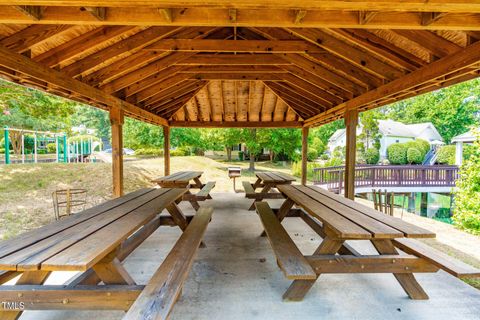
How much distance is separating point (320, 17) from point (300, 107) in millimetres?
5513

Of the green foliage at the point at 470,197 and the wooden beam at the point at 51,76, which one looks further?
the green foliage at the point at 470,197

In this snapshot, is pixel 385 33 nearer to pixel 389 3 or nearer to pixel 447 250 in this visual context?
pixel 389 3

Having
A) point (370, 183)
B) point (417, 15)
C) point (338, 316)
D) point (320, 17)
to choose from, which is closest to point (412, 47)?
point (417, 15)

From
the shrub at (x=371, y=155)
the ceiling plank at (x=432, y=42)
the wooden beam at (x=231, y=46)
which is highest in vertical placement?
the wooden beam at (x=231, y=46)

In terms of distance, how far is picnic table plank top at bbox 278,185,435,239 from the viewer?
2.01 meters

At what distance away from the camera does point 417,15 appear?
2121 millimetres

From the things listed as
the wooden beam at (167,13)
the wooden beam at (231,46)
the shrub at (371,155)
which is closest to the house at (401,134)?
the shrub at (371,155)

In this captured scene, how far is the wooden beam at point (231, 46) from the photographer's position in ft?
12.8

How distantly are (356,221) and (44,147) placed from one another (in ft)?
85.1

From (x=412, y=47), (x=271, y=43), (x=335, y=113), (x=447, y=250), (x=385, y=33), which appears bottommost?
(x=447, y=250)

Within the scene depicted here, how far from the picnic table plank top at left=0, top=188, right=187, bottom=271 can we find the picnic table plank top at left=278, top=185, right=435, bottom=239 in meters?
1.73

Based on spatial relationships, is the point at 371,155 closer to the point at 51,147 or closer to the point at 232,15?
the point at 232,15

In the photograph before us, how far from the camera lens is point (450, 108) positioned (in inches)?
962

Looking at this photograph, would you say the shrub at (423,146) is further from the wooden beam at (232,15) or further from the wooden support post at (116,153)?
the wooden beam at (232,15)
